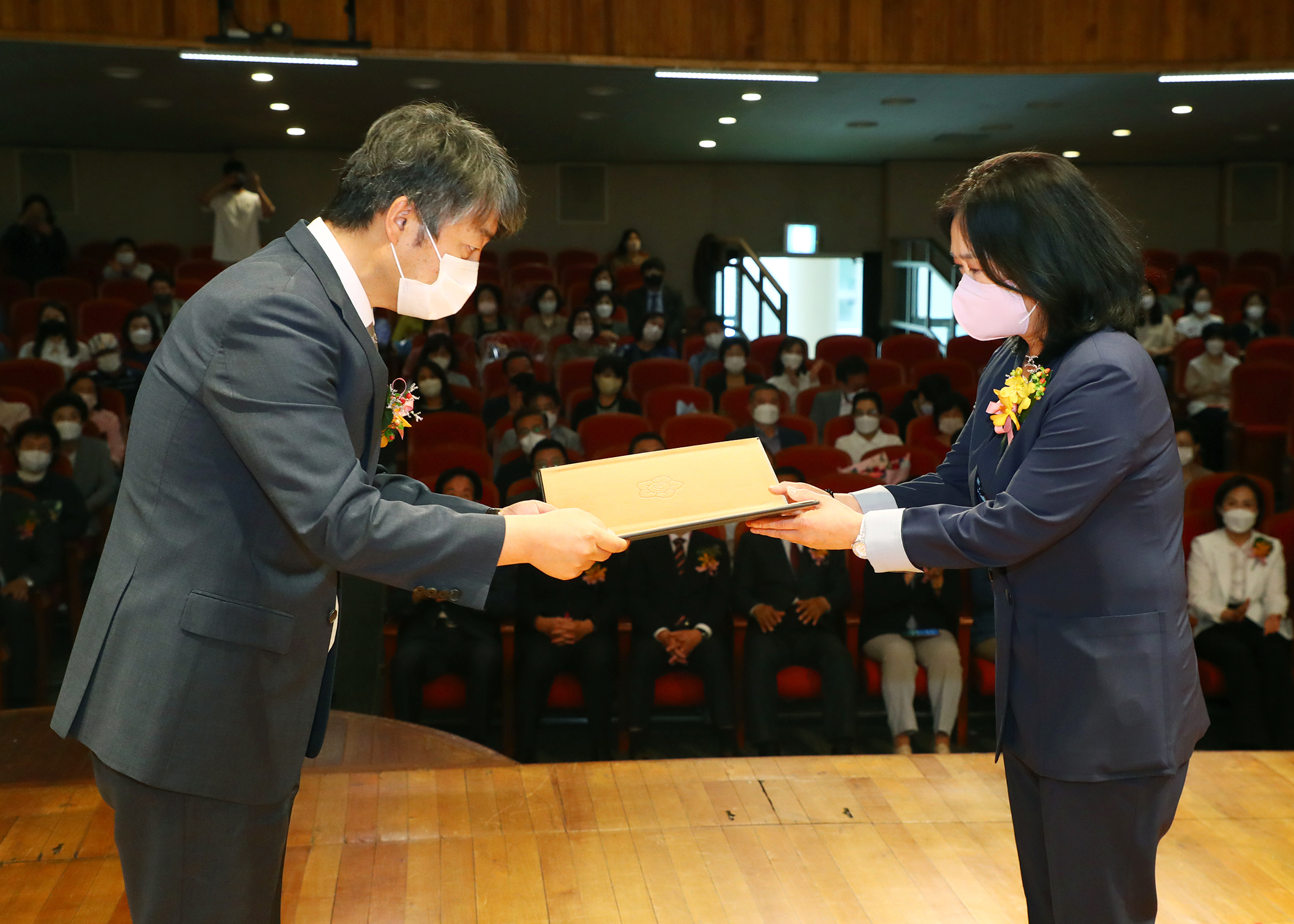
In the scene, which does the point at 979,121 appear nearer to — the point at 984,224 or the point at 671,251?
the point at 671,251

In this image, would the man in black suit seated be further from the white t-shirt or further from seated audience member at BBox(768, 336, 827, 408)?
the white t-shirt

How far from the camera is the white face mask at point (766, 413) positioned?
6234mm

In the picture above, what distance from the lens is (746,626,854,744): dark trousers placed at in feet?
13.9

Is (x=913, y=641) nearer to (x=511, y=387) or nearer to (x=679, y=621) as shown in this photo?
(x=679, y=621)

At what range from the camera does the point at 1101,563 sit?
63.4 inches

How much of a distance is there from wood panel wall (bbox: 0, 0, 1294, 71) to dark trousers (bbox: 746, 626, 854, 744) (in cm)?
444

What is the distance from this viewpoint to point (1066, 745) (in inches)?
64.1

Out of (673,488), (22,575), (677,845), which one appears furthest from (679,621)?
(22,575)

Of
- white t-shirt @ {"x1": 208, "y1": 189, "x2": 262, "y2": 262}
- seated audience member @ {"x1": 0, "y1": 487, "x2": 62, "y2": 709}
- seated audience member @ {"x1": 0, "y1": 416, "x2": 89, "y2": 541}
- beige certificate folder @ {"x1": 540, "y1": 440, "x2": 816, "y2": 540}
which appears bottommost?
seated audience member @ {"x1": 0, "y1": 487, "x2": 62, "y2": 709}

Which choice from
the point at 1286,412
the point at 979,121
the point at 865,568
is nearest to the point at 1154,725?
the point at 865,568

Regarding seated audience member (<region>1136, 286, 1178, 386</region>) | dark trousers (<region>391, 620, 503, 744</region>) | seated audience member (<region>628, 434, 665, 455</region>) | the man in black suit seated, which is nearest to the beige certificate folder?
the man in black suit seated

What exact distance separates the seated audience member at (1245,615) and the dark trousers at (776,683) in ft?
4.49

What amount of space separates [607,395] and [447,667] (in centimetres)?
296

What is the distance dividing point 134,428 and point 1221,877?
8.12 ft
